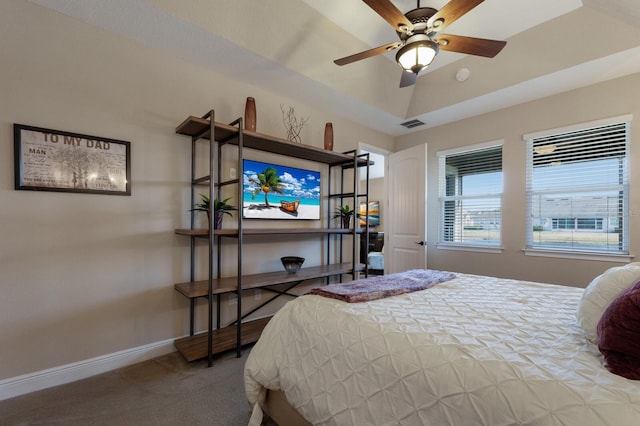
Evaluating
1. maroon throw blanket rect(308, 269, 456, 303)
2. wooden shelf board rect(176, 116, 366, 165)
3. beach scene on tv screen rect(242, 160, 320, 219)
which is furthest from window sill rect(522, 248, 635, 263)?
beach scene on tv screen rect(242, 160, 320, 219)

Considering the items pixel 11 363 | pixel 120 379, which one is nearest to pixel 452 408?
pixel 120 379

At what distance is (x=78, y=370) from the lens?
2045 mm

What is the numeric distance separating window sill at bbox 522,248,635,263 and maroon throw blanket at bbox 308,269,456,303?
1.60 m

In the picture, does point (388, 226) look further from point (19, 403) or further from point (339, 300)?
point (19, 403)

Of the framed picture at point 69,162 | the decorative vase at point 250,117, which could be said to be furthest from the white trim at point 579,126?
the framed picture at point 69,162

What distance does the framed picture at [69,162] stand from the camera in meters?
1.89

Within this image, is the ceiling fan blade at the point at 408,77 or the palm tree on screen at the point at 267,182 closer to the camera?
the ceiling fan blade at the point at 408,77

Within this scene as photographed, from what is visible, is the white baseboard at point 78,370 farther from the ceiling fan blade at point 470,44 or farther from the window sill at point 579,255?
the window sill at point 579,255

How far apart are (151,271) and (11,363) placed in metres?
0.93

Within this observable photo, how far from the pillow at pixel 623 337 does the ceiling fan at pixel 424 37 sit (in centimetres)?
172

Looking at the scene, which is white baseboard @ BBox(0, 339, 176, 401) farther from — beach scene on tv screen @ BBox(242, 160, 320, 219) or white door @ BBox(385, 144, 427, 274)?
white door @ BBox(385, 144, 427, 274)

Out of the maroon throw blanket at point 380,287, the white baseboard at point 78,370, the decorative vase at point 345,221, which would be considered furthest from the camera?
the decorative vase at point 345,221

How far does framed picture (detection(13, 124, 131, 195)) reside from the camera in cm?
189

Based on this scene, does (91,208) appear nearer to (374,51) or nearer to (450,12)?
(374,51)
